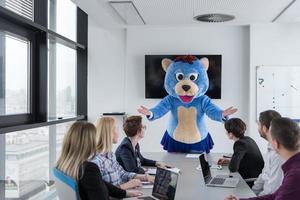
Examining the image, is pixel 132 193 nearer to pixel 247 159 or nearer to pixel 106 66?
pixel 247 159

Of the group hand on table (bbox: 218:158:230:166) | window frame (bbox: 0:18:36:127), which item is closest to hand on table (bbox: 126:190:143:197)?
window frame (bbox: 0:18:36:127)

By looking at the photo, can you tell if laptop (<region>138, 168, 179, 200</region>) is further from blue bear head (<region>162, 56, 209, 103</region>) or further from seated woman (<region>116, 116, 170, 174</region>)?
blue bear head (<region>162, 56, 209, 103</region>)

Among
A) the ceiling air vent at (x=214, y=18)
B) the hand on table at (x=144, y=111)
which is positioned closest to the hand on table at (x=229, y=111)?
the hand on table at (x=144, y=111)

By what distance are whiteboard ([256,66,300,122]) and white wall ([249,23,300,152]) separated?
81mm

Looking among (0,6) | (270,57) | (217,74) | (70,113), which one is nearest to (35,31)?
(0,6)

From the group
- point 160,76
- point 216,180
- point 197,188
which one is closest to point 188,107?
point 160,76

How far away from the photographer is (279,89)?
5418mm

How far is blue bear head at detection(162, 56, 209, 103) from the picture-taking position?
16.9 ft

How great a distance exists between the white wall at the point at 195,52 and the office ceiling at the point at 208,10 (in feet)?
1.21

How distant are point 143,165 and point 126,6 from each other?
1959 mm

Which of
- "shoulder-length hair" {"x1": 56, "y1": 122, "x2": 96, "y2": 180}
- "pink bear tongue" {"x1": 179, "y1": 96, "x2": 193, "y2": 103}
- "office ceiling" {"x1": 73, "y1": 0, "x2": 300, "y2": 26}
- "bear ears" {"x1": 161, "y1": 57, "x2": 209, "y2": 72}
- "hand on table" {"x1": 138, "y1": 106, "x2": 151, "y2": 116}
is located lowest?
"shoulder-length hair" {"x1": 56, "y1": 122, "x2": 96, "y2": 180}

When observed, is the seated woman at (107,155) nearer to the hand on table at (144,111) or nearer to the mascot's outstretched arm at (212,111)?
the hand on table at (144,111)

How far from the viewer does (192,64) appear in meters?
5.24

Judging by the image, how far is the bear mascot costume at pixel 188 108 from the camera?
5.21m
